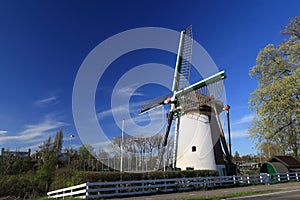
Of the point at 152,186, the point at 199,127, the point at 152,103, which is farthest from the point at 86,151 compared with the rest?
the point at 152,186

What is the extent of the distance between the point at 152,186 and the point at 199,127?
11.3 metres

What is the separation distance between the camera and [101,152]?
41.5 m

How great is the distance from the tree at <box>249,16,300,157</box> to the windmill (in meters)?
3.71

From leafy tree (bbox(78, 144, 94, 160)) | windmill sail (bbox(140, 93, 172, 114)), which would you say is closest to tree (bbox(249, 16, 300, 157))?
windmill sail (bbox(140, 93, 172, 114))

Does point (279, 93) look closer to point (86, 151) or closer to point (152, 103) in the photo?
point (152, 103)

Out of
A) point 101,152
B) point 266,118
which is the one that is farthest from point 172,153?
point 101,152

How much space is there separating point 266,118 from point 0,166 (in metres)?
24.2

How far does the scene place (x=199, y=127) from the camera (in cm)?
2350

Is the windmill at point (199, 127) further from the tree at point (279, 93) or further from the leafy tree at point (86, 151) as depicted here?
the leafy tree at point (86, 151)

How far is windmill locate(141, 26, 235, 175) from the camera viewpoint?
22828 millimetres

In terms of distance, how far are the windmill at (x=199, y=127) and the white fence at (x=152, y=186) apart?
3869 mm

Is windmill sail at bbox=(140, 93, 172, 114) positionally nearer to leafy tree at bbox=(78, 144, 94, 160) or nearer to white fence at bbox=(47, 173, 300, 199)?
white fence at bbox=(47, 173, 300, 199)

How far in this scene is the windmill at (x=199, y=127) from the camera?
22828mm

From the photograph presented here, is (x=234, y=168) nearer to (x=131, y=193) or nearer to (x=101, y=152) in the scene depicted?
(x=131, y=193)
